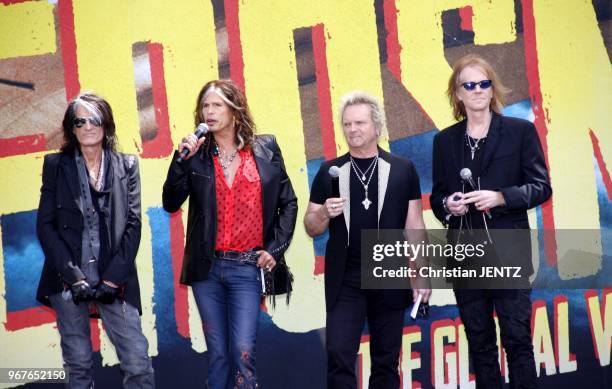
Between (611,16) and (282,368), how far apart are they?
3373 mm

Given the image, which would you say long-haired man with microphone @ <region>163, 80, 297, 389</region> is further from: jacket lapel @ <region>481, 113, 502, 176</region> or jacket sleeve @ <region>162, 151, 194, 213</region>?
jacket lapel @ <region>481, 113, 502, 176</region>

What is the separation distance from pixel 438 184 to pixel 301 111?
1.35 meters

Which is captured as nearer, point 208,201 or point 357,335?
point 208,201

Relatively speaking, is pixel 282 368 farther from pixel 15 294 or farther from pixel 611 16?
pixel 611 16

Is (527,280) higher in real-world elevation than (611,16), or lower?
lower

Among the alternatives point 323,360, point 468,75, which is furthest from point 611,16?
point 323,360

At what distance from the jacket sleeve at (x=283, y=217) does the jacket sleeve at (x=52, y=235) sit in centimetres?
101

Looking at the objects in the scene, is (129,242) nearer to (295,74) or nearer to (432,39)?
(295,74)

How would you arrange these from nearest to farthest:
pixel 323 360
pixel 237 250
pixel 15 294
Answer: pixel 237 250, pixel 15 294, pixel 323 360

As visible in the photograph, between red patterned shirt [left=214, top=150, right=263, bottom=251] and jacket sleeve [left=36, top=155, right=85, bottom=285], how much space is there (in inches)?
29.6

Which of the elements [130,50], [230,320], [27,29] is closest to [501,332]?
[230,320]

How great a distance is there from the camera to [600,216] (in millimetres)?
6070

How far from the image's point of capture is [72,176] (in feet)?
14.9

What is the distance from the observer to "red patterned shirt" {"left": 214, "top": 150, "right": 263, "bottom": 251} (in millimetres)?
4477
